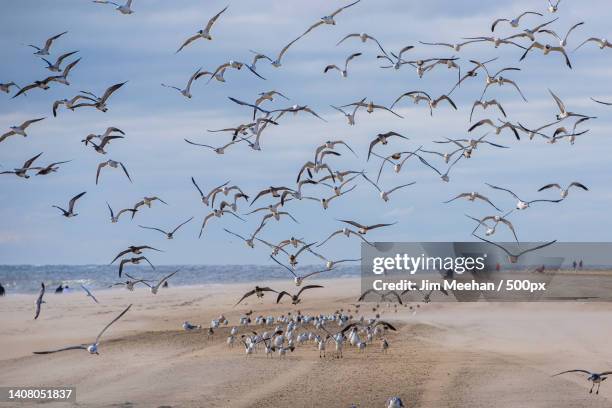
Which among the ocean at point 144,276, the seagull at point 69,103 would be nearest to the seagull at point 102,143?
the seagull at point 69,103

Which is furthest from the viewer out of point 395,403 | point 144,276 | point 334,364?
point 144,276

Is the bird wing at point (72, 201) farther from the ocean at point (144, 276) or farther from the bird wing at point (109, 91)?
the ocean at point (144, 276)

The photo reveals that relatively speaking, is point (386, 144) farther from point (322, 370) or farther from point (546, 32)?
point (322, 370)

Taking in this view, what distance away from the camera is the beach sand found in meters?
24.5

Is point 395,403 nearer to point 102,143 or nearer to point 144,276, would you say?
point 102,143

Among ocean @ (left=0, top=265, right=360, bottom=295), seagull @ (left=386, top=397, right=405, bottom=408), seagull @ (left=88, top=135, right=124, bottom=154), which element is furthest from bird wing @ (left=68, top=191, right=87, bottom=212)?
ocean @ (left=0, top=265, right=360, bottom=295)

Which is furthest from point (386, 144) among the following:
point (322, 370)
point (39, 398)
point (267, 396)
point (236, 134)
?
point (39, 398)

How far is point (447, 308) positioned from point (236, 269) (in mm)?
58635

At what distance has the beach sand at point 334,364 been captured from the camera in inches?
963

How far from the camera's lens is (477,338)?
34.9 meters

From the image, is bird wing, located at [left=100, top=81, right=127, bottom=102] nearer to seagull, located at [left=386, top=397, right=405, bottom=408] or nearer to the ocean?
seagull, located at [left=386, top=397, right=405, bottom=408]

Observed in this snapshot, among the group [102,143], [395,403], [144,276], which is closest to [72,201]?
[102,143]

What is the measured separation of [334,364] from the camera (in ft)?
92.4

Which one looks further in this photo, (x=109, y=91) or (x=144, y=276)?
(x=144, y=276)
